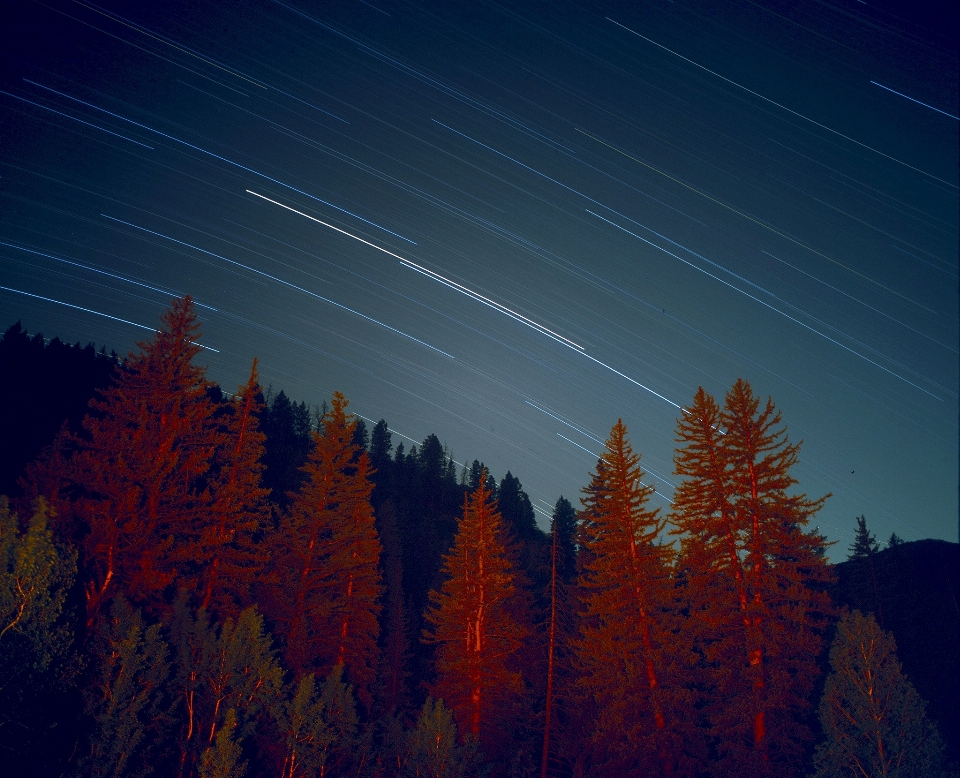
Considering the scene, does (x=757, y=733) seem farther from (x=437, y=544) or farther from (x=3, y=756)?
(x=437, y=544)

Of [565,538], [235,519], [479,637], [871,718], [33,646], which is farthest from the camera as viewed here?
[565,538]

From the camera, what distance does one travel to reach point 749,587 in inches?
724

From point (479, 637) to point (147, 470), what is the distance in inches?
605

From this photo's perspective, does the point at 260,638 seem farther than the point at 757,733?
No

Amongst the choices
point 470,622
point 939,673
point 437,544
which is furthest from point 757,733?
point 437,544

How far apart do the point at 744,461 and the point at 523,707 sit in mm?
14885

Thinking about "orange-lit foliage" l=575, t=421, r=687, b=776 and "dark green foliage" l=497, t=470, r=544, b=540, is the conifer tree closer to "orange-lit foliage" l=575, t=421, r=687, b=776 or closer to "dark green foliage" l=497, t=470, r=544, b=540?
"orange-lit foliage" l=575, t=421, r=687, b=776

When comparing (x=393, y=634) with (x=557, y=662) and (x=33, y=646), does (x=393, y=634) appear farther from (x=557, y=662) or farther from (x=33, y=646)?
(x=33, y=646)

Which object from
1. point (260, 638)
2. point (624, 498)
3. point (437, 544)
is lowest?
point (260, 638)

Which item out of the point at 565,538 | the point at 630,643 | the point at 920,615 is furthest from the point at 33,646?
the point at 920,615

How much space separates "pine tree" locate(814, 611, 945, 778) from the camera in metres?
15.4

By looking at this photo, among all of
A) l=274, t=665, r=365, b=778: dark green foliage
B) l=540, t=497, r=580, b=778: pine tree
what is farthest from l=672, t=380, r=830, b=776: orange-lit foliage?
l=274, t=665, r=365, b=778: dark green foliage

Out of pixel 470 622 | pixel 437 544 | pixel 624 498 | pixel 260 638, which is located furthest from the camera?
pixel 437 544

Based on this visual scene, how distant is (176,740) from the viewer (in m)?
13.2
